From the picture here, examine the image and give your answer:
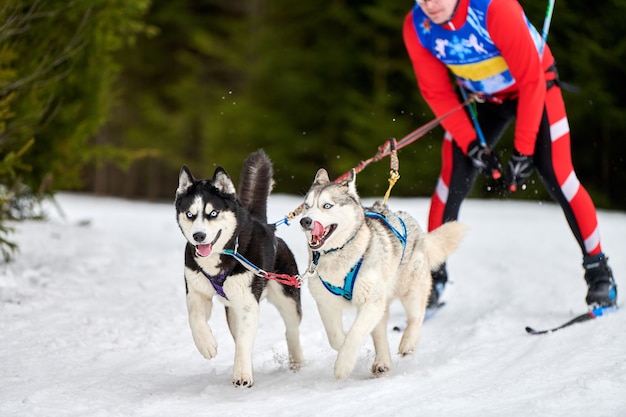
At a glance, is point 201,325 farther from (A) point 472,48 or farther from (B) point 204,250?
(A) point 472,48

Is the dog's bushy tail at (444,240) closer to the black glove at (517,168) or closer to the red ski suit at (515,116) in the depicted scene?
the black glove at (517,168)

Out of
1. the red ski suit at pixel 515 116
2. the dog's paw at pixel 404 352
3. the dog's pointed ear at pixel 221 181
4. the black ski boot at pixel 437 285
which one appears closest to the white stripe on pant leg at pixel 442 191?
the red ski suit at pixel 515 116

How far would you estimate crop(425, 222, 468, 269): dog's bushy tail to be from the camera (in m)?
4.71

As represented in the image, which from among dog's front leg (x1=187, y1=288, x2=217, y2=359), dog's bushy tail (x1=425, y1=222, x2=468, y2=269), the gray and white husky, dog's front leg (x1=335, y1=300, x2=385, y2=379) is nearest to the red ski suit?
dog's bushy tail (x1=425, y1=222, x2=468, y2=269)

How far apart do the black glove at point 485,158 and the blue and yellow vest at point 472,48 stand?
1.32ft

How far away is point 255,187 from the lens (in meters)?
4.39

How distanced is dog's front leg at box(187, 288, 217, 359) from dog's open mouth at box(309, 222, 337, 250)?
0.64 meters

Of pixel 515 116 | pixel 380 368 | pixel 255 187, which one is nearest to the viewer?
pixel 380 368

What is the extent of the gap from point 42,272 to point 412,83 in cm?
1120

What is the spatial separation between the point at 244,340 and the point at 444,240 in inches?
60.4

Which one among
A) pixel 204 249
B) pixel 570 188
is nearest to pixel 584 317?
pixel 570 188

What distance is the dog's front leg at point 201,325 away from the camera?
12.7ft

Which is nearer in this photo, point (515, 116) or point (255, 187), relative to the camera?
point (255, 187)

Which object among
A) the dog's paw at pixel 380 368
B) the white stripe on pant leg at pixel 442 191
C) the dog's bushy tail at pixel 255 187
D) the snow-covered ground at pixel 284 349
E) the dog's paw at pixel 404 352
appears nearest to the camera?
the snow-covered ground at pixel 284 349
